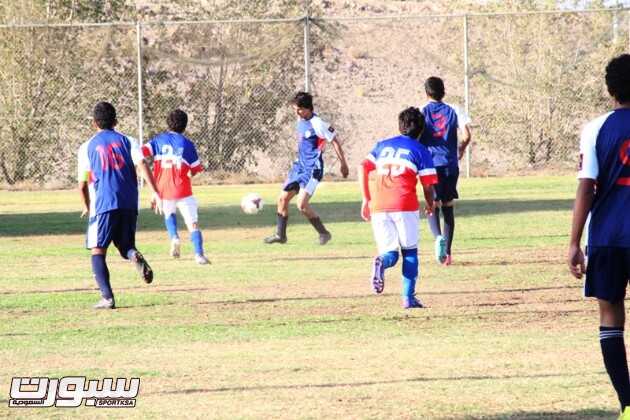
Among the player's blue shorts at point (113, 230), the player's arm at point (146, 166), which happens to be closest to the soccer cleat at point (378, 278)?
the player's blue shorts at point (113, 230)

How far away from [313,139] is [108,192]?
5.81 meters

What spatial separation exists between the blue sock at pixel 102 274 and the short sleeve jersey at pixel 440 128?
14.6ft

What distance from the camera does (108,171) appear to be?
12578 mm

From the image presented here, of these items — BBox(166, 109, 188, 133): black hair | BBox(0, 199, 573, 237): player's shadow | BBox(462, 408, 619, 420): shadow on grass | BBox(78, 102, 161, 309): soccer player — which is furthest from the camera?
BBox(0, 199, 573, 237): player's shadow

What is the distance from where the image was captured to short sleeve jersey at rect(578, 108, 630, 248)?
7508mm

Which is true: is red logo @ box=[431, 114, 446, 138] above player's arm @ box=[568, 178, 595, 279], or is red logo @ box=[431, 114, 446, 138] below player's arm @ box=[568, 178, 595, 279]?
above

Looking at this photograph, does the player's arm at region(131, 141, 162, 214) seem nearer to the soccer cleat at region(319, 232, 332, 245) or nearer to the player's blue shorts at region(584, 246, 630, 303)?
the soccer cleat at region(319, 232, 332, 245)

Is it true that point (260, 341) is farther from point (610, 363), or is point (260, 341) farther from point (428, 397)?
point (610, 363)

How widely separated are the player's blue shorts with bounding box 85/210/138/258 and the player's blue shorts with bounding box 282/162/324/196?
18.6 ft

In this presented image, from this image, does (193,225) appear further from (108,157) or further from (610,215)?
(610,215)

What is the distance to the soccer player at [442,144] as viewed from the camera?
15.5m

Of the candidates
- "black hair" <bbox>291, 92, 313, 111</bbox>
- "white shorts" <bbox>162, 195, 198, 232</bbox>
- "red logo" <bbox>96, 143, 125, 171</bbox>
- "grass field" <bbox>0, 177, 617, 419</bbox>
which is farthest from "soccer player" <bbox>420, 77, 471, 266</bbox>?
"red logo" <bbox>96, 143, 125, 171</bbox>

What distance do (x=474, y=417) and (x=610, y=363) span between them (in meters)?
0.77

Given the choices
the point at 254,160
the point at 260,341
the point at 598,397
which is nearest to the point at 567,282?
the point at 260,341
